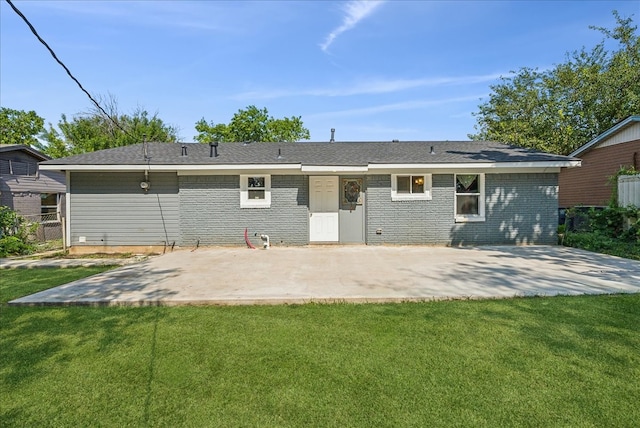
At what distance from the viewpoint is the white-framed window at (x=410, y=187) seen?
10.1 metres

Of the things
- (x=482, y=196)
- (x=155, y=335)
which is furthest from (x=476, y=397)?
(x=482, y=196)

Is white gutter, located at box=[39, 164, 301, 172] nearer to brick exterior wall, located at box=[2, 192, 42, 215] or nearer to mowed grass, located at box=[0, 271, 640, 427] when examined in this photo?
mowed grass, located at box=[0, 271, 640, 427]

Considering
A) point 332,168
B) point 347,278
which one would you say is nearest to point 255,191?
point 332,168

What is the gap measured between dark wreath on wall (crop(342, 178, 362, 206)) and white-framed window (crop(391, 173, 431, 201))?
1054 mm

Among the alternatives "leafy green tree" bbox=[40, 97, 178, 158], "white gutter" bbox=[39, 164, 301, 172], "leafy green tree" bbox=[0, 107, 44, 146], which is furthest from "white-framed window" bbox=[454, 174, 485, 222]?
"leafy green tree" bbox=[0, 107, 44, 146]

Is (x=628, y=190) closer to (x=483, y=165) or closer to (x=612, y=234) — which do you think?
(x=612, y=234)

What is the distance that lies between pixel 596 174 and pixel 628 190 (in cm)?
427

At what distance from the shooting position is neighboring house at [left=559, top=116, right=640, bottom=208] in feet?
39.2

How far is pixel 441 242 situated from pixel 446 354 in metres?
7.70

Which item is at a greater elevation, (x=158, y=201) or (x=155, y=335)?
(x=158, y=201)

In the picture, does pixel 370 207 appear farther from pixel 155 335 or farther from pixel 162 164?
pixel 155 335

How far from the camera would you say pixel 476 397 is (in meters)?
2.31

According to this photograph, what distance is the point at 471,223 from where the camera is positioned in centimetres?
1012

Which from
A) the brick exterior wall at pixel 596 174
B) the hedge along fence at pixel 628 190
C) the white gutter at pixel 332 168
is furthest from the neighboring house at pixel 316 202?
the brick exterior wall at pixel 596 174
